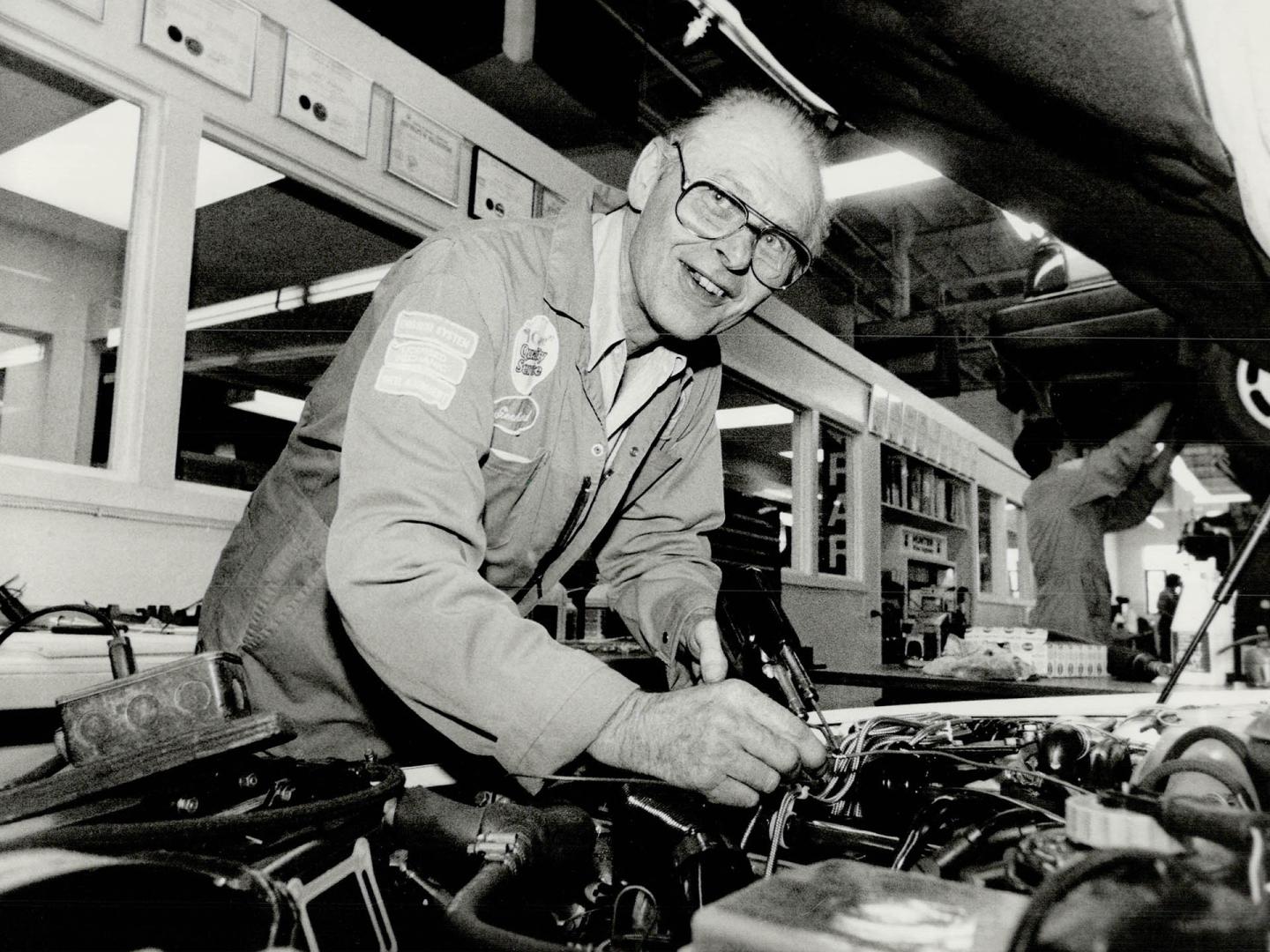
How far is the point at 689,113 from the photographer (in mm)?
1554

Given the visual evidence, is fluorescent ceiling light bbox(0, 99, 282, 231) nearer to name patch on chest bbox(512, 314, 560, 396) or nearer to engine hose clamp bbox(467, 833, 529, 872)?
name patch on chest bbox(512, 314, 560, 396)

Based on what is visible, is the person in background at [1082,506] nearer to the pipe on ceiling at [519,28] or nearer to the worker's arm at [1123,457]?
the worker's arm at [1123,457]

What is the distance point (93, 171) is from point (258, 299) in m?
2.31

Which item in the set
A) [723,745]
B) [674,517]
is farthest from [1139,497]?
[723,745]

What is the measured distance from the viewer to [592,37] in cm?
303

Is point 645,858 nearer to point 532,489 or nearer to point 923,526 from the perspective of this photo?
point 532,489

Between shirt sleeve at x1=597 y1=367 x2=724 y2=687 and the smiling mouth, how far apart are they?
0.93ft

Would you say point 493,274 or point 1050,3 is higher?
point 1050,3

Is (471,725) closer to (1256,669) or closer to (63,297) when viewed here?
(1256,669)

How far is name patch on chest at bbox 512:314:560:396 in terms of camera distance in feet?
3.80

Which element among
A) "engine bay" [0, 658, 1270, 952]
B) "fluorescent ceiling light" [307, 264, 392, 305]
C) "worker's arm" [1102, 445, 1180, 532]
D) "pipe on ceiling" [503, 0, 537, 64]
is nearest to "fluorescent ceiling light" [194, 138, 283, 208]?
"fluorescent ceiling light" [307, 264, 392, 305]

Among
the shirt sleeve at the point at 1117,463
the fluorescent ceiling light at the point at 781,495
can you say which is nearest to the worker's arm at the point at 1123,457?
the shirt sleeve at the point at 1117,463

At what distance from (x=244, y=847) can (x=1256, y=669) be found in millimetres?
2837

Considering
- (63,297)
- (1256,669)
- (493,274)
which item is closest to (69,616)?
(493,274)
